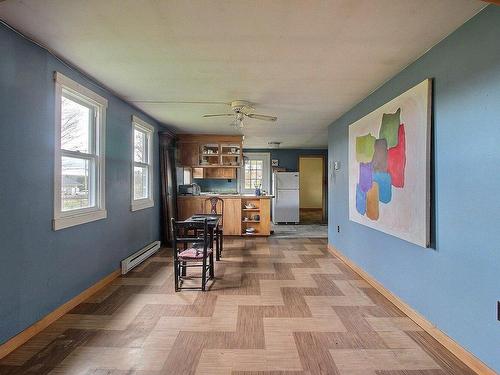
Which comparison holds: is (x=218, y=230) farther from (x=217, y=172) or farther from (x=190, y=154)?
(x=217, y=172)

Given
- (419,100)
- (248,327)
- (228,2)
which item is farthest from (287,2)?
(248,327)

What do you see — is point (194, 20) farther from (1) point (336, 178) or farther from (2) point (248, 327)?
(1) point (336, 178)

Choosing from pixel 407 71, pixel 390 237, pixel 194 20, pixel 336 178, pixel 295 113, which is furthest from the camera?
pixel 336 178

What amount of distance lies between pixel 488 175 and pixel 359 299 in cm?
173

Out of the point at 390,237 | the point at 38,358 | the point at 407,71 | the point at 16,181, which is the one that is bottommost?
the point at 38,358

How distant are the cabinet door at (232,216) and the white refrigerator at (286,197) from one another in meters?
2.09

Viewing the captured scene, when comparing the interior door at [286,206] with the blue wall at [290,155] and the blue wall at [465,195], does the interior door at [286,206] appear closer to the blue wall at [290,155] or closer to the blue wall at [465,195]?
the blue wall at [290,155]

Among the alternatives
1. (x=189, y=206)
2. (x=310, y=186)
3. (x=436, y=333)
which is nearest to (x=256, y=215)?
(x=189, y=206)

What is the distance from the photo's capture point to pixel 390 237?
2764 mm

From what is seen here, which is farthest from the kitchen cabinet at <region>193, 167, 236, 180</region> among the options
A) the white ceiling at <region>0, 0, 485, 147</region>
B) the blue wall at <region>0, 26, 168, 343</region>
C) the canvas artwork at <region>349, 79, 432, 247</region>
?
the blue wall at <region>0, 26, 168, 343</region>

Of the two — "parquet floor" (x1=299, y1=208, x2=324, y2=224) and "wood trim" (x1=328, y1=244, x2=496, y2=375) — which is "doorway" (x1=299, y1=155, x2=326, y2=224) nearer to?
"parquet floor" (x1=299, y1=208, x2=324, y2=224)

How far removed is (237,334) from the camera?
84.6 inches

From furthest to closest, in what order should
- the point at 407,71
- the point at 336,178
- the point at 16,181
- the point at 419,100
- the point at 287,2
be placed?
the point at 336,178, the point at 407,71, the point at 419,100, the point at 16,181, the point at 287,2

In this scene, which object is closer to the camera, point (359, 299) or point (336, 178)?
point (359, 299)
